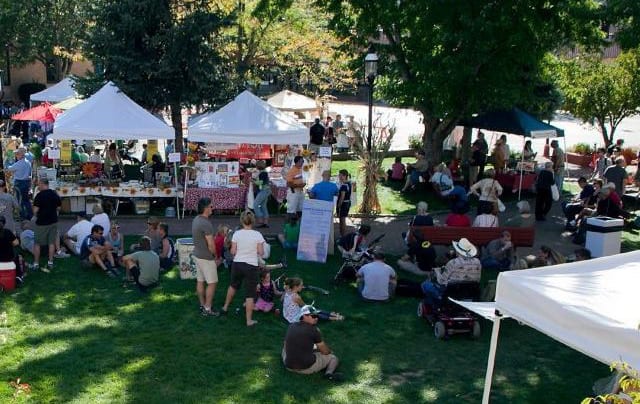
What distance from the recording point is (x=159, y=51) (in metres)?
20.2

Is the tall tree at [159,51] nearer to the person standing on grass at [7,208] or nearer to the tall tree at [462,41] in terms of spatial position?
the tall tree at [462,41]

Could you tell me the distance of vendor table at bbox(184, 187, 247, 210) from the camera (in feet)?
52.3

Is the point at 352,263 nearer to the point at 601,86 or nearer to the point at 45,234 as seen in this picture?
the point at 45,234

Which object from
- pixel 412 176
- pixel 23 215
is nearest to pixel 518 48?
pixel 412 176

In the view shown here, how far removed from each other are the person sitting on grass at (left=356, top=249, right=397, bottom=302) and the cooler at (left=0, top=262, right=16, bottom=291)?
16.6ft

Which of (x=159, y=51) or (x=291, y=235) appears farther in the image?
(x=159, y=51)

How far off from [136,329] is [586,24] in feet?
40.1

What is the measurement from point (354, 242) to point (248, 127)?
16.8ft

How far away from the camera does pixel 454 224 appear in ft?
42.6

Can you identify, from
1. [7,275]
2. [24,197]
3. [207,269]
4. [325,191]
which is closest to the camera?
[207,269]

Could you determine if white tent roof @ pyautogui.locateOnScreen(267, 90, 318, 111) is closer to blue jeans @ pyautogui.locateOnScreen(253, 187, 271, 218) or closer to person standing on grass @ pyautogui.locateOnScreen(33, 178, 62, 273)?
blue jeans @ pyautogui.locateOnScreen(253, 187, 271, 218)

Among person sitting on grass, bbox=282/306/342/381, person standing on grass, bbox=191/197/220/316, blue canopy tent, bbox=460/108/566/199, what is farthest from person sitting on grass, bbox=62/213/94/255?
blue canopy tent, bbox=460/108/566/199

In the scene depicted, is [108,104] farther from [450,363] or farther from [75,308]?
[450,363]

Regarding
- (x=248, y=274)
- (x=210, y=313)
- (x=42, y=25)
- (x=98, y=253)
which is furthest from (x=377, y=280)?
(x=42, y=25)
